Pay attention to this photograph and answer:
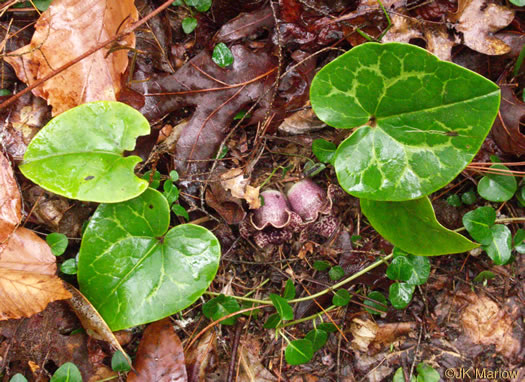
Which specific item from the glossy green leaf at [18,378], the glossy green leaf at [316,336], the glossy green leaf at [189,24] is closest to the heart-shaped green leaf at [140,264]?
the glossy green leaf at [18,378]

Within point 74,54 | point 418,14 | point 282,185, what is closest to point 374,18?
point 418,14

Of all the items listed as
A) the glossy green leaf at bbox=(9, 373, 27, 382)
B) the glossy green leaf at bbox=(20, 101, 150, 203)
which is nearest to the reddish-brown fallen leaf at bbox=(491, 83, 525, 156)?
the glossy green leaf at bbox=(20, 101, 150, 203)

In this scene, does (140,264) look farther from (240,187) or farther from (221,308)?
(240,187)

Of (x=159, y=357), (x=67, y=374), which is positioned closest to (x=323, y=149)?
(x=159, y=357)

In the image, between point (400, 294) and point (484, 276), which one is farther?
point (484, 276)

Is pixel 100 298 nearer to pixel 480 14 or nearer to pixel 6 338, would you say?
pixel 6 338

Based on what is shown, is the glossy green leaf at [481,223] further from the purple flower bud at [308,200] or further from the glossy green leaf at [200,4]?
the glossy green leaf at [200,4]
